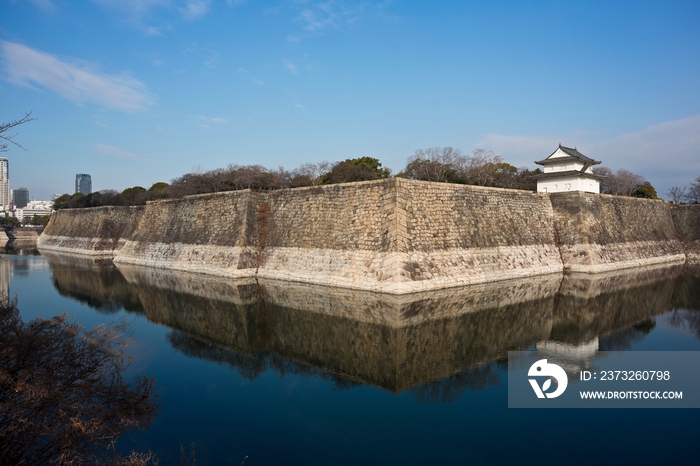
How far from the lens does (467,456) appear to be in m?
5.45

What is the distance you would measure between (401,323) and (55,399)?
8.26 meters

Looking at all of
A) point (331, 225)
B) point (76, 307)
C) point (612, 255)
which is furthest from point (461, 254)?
point (76, 307)

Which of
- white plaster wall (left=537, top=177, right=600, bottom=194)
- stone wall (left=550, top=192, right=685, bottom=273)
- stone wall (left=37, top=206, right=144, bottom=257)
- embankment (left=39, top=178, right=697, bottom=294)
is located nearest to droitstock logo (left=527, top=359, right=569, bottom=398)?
embankment (left=39, top=178, right=697, bottom=294)

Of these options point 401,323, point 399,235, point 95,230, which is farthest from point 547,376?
point 95,230

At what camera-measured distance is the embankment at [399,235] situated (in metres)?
17.1

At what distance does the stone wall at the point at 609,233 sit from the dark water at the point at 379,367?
5.97 meters


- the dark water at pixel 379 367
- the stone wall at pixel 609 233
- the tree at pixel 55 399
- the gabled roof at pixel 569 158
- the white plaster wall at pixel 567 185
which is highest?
the gabled roof at pixel 569 158

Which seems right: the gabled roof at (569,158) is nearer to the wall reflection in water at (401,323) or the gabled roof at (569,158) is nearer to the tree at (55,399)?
the wall reflection in water at (401,323)

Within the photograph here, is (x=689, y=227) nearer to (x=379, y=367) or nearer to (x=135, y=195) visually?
(x=379, y=367)

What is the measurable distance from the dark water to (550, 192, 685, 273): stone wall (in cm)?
597

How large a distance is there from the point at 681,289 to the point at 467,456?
1802cm

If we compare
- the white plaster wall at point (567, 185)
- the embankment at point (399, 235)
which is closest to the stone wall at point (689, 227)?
the embankment at point (399, 235)

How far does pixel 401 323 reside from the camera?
11.5 m

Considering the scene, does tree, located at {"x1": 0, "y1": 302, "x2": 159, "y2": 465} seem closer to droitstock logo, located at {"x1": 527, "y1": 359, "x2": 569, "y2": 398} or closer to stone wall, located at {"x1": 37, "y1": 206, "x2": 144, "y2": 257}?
droitstock logo, located at {"x1": 527, "y1": 359, "x2": 569, "y2": 398}
